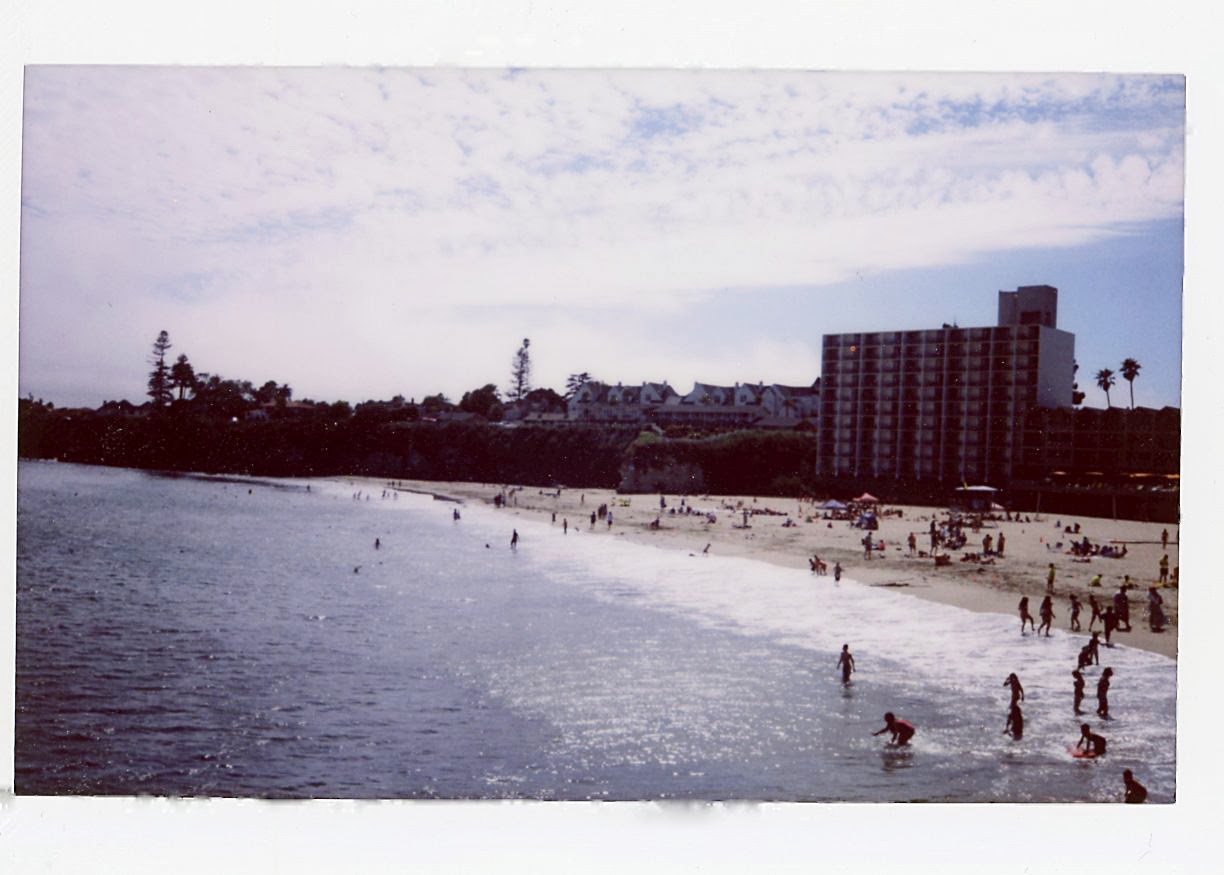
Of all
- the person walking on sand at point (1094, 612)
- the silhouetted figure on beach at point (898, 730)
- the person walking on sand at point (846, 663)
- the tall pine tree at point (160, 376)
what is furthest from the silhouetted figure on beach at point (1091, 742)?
the tall pine tree at point (160, 376)

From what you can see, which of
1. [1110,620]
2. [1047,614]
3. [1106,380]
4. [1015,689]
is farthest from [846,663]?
[1106,380]

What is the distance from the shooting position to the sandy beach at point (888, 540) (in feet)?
23.4

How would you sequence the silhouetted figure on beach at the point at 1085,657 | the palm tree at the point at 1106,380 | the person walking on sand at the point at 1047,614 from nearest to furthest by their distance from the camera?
the palm tree at the point at 1106,380 → the silhouetted figure on beach at the point at 1085,657 → the person walking on sand at the point at 1047,614

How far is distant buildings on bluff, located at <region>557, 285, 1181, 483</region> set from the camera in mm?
6895

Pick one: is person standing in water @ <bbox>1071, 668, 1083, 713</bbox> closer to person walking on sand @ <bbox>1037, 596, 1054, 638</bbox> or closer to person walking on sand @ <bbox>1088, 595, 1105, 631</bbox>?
person walking on sand @ <bbox>1088, 595, 1105, 631</bbox>

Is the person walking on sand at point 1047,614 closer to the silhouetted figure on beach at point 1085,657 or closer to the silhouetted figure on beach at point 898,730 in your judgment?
the silhouetted figure on beach at point 1085,657

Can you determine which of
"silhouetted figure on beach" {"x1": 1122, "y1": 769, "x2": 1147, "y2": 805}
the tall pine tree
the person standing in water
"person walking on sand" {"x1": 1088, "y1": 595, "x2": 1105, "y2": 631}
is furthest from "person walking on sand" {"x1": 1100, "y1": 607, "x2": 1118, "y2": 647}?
the tall pine tree

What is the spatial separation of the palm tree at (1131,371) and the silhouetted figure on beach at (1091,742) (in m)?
2.49

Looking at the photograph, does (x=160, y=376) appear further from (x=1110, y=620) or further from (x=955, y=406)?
(x=1110, y=620)

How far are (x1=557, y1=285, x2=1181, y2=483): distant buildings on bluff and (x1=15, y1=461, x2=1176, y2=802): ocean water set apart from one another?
162 cm

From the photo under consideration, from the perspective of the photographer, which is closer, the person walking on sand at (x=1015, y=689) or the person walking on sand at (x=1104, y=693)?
the person walking on sand at (x=1104, y=693)

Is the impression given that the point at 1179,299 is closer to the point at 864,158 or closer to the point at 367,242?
the point at 864,158

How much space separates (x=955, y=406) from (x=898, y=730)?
3.52 metres

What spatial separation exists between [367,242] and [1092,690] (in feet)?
22.0
